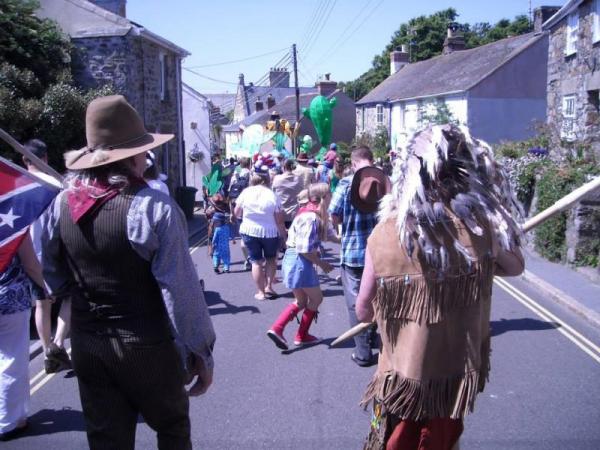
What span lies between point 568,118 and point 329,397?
12.4 m

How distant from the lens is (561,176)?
990 centimetres

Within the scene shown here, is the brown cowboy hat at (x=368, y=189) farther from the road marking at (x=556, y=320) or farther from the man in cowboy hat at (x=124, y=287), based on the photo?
the road marking at (x=556, y=320)

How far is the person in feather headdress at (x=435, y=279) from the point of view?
2.44 metres

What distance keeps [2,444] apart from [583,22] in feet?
48.0

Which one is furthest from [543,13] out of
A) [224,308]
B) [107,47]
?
[224,308]

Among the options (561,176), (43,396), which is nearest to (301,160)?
(561,176)

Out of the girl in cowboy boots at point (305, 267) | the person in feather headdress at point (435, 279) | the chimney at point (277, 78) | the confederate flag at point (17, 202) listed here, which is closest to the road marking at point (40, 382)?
the girl in cowboy boots at point (305, 267)

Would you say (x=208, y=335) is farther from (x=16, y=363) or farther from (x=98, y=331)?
(x=16, y=363)

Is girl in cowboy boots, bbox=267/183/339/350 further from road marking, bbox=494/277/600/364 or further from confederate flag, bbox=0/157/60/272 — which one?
confederate flag, bbox=0/157/60/272

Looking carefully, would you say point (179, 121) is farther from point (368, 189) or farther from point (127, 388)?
point (127, 388)

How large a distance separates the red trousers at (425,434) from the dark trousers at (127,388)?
967 millimetres

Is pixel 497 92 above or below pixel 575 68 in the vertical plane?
above

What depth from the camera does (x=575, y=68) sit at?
14.7 metres

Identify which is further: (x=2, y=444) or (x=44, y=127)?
(x=44, y=127)
